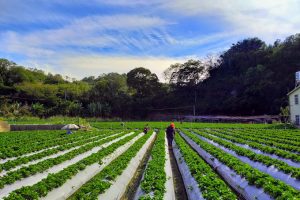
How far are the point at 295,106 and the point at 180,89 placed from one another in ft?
148

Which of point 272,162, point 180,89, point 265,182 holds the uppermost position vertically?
point 180,89

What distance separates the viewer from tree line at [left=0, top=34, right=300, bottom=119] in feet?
233

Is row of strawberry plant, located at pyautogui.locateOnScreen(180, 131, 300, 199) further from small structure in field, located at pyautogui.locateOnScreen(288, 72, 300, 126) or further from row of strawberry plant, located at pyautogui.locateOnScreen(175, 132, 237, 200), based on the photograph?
small structure in field, located at pyautogui.locateOnScreen(288, 72, 300, 126)

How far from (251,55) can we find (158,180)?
78162 millimetres

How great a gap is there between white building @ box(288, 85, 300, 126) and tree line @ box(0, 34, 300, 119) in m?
20.0

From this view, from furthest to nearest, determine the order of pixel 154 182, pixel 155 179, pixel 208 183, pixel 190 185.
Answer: pixel 190 185
pixel 155 179
pixel 154 182
pixel 208 183

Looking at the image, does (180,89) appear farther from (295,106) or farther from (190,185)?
(190,185)

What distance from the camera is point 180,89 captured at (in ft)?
288

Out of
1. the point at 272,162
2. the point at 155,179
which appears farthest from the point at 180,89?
the point at 155,179

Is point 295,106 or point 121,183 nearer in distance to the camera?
point 121,183

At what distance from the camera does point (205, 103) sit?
81125mm

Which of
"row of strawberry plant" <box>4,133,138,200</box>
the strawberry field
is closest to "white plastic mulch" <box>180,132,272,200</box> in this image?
the strawberry field

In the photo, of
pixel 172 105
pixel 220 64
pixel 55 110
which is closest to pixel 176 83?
pixel 172 105

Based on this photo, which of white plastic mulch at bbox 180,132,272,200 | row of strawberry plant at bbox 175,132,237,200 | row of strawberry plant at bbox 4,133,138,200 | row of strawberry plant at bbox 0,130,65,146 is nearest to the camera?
row of strawberry plant at bbox 175,132,237,200
